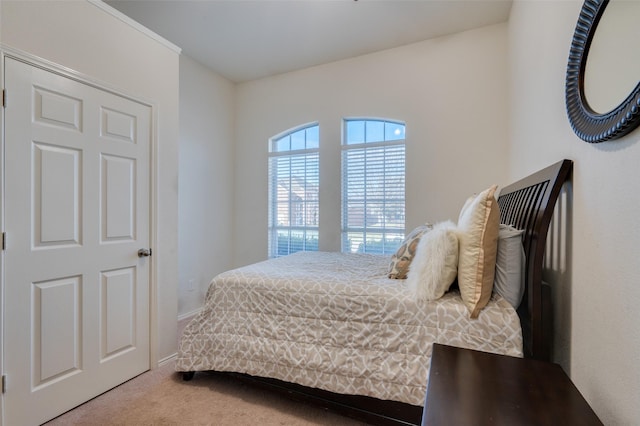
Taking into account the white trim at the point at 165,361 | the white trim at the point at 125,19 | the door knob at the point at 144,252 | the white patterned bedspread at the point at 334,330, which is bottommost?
the white trim at the point at 165,361

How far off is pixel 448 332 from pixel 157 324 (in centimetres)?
212

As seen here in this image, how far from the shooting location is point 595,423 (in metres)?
0.74

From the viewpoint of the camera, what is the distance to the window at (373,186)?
11.0 ft

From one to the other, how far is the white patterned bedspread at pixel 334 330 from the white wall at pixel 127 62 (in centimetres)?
63

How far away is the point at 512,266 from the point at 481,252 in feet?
0.64

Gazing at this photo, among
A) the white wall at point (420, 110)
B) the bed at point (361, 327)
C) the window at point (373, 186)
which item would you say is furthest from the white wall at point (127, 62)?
the window at point (373, 186)

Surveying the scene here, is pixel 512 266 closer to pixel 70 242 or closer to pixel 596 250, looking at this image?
pixel 596 250

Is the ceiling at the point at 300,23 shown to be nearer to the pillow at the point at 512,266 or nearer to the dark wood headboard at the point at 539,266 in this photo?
the dark wood headboard at the point at 539,266

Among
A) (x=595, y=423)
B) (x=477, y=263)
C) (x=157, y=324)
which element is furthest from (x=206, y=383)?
(x=595, y=423)

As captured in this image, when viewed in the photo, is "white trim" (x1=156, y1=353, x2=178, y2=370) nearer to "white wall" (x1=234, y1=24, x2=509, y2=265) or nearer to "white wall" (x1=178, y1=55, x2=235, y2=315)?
"white wall" (x1=178, y1=55, x2=235, y2=315)

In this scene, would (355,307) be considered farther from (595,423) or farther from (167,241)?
(167,241)

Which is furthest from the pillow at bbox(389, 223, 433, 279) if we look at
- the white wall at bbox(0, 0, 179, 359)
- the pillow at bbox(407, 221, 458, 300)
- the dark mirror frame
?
the white wall at bbox(0, 0, 179, 359)

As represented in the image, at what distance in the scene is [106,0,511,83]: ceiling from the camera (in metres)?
2.58

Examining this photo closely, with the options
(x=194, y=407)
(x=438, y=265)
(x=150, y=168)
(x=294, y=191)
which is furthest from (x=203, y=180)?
(x=438, y=265)
